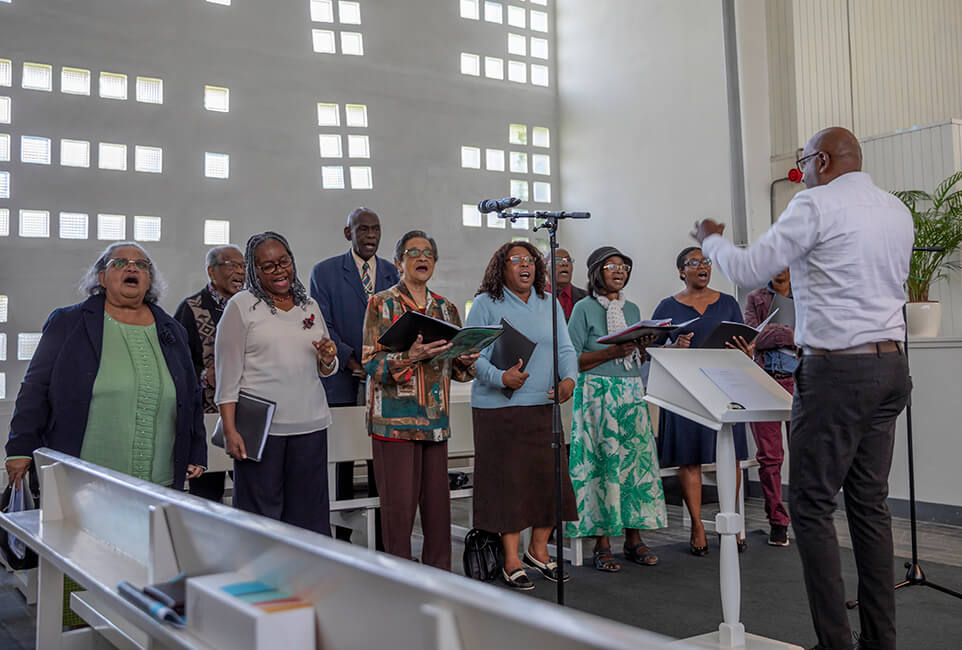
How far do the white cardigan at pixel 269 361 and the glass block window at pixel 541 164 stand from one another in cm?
605

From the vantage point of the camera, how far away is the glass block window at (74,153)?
6.57m

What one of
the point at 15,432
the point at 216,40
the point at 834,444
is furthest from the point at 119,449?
the point at 216,40

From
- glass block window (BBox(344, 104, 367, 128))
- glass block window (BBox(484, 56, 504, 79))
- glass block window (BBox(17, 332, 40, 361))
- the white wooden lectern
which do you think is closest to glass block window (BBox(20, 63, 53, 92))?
glass block window (BBox(17, 332, 40, 361))

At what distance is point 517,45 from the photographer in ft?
29.1

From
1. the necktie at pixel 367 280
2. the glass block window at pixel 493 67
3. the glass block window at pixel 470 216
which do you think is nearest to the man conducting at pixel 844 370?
the necktie at pixel 367 280

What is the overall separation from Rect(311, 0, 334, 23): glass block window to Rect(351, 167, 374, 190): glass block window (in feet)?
4.49

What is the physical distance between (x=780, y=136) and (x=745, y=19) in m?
1.00

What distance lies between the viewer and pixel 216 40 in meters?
7.27

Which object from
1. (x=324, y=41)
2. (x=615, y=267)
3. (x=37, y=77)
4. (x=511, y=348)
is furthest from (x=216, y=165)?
(x=511, y=348)

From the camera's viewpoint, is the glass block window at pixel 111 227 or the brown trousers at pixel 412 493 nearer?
the brown trousers at pixel 412 493

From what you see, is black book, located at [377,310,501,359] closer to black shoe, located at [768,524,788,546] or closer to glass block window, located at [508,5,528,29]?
black shoe, located at [768,524,788,546]

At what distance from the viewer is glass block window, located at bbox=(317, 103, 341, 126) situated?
7.73 m

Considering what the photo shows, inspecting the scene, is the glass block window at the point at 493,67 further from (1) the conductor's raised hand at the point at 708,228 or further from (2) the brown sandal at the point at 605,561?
(1) the conductor's raised hand at the point at 708,228

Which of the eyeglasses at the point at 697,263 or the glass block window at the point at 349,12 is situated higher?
the glass block window at the point at 349,12
